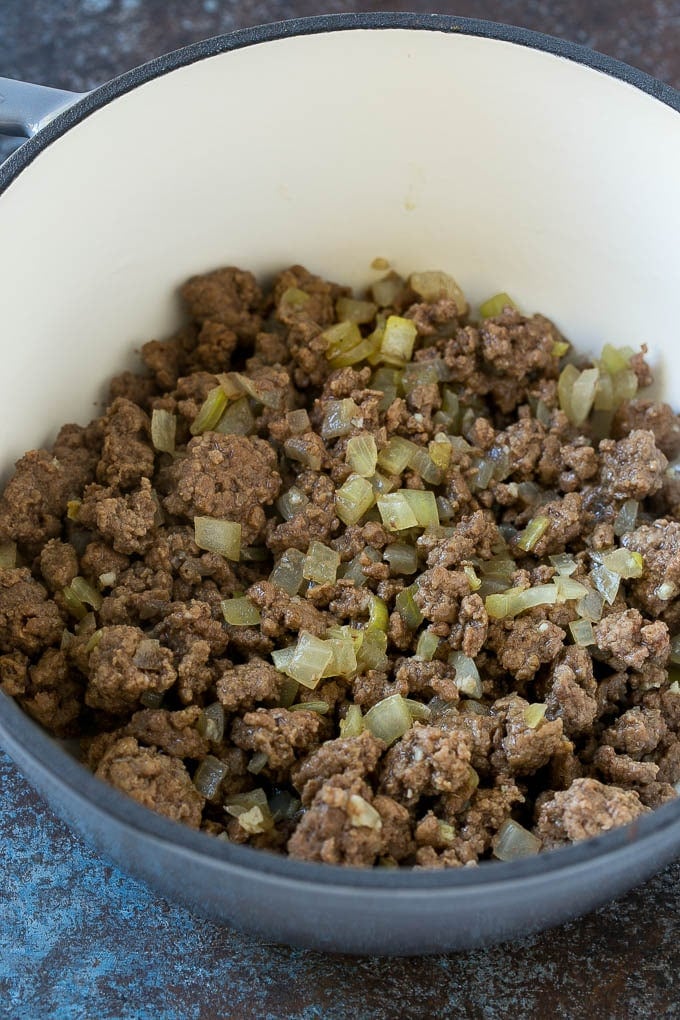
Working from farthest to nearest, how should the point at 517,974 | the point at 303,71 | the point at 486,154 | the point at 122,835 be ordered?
the point at 486,154
the point at 303,71
the point at 517,974
the point at 122,835

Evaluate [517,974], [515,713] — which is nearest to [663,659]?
[515,713]

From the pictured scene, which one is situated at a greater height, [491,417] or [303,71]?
[303,71]

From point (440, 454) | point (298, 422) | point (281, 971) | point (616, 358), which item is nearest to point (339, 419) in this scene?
point (298, 422)

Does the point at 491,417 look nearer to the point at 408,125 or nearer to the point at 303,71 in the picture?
the point at 408,125

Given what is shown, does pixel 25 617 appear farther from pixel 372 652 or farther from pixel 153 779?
pixel 372 652

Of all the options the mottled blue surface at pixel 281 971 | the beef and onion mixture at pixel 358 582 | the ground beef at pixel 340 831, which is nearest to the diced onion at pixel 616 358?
the beef and onion mixture at pixel 358 582

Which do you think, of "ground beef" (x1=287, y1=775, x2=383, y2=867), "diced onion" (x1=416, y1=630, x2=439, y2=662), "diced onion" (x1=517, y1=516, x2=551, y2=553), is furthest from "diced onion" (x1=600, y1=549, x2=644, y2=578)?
"ground beef" (x1=287, y1=775, x2=383, y2=867)

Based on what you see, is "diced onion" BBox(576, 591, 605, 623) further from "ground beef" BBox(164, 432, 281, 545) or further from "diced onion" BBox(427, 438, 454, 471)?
"ground beef" BBox(164, 432, 281, 545)

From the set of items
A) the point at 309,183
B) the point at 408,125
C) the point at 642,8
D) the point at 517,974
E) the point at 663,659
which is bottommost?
the point at 517,974
